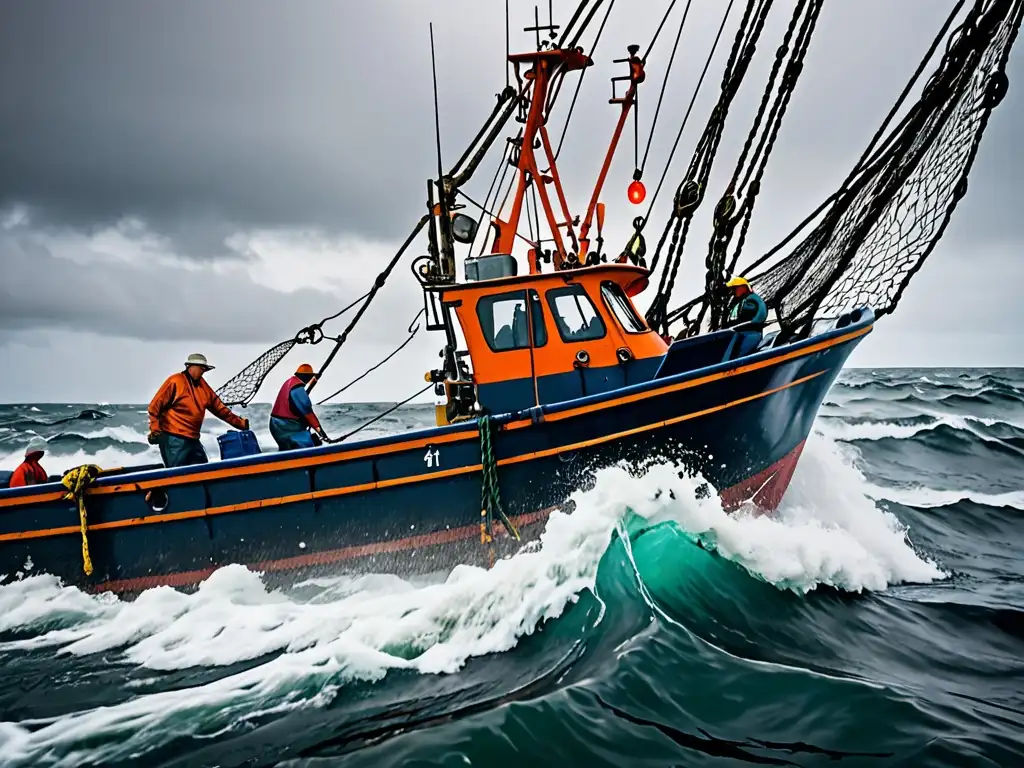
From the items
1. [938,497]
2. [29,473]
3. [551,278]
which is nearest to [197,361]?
[29,473]

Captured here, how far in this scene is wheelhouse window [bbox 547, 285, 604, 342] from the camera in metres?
7.10

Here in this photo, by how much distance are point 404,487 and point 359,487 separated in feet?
1.47

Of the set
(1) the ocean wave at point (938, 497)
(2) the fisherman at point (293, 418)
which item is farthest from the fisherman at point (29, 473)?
(1) the ocean wave at point (938, 497)

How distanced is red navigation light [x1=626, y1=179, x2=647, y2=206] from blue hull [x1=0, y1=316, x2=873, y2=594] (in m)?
2.98

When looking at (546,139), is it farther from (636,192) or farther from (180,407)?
(180,407)

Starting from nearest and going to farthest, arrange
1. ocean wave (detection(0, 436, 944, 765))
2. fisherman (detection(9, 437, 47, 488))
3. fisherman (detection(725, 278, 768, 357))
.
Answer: ocean wave (detection(0, 436, 944, 765)) → fisherman (detection(725, 278, 768, 357)) → fisherman (detection(9, 437, 47, 488))

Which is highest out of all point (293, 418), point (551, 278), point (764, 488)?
point (551, 278)

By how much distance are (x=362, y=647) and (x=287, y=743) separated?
4.06 ft

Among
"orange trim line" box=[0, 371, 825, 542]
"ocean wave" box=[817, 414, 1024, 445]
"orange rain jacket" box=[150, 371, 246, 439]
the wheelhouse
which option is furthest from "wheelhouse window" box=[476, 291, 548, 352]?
"ocean wave" box=[817, 414, 1024, 445]

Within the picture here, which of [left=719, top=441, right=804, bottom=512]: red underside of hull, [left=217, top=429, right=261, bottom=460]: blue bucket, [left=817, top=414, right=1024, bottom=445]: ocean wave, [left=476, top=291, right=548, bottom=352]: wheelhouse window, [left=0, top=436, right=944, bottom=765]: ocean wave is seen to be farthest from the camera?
[left=817, top=414, right=1024, bottom=445]: ocean wave

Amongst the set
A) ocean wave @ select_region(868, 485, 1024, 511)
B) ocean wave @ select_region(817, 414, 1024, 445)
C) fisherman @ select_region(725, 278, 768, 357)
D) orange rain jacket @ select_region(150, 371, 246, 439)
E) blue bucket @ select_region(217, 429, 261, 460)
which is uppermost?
fisherman @ select_region(725, 278, 768, 357)

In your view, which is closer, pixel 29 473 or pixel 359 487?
pixel 359 487

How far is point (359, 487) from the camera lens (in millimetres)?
6418

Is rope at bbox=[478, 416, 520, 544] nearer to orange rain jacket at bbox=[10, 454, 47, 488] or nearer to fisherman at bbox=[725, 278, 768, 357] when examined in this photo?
fisherman at bbox=[725, 278, 768, 357]
